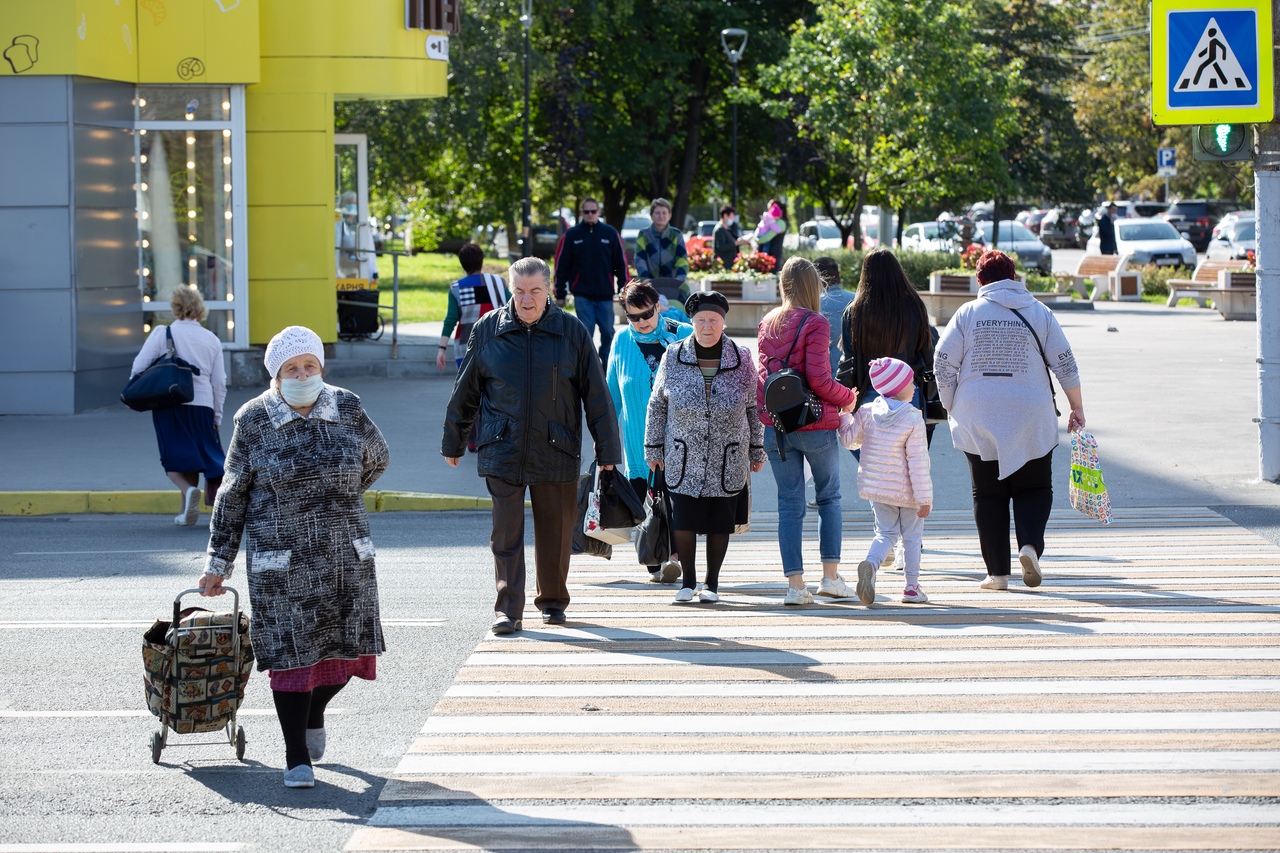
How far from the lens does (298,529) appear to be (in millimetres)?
5551

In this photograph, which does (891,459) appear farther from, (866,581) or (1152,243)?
(1152,243)

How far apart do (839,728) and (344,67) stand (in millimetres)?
14968

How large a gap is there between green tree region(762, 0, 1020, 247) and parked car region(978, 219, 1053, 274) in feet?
25.9

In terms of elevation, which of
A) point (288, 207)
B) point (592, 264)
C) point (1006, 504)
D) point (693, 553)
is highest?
point (288, 207)

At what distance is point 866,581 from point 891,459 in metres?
0.63

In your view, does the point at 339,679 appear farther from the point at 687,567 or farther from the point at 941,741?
the point at 687,567

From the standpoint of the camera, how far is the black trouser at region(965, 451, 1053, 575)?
8.34 m

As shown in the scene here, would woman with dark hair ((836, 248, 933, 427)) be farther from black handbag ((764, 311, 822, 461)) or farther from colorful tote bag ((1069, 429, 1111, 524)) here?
colorful tote bag ((1069, 429, 1111, 524))

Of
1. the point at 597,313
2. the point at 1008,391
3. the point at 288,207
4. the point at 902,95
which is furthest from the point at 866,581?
the point at 902,95

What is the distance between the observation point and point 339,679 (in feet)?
18.7

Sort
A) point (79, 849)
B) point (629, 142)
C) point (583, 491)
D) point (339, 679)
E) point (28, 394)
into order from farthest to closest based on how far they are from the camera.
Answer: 1. point (629, 142)
2. point (28, 394)
3. point (583, 491)
4. point (339, 679)
5. point (79, 849)

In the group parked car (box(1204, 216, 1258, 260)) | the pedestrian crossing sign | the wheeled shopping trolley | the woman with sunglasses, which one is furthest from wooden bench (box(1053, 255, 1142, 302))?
the wheeled shopping trolley

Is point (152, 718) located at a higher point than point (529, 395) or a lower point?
lower

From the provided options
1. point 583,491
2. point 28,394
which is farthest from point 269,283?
point 583,491
